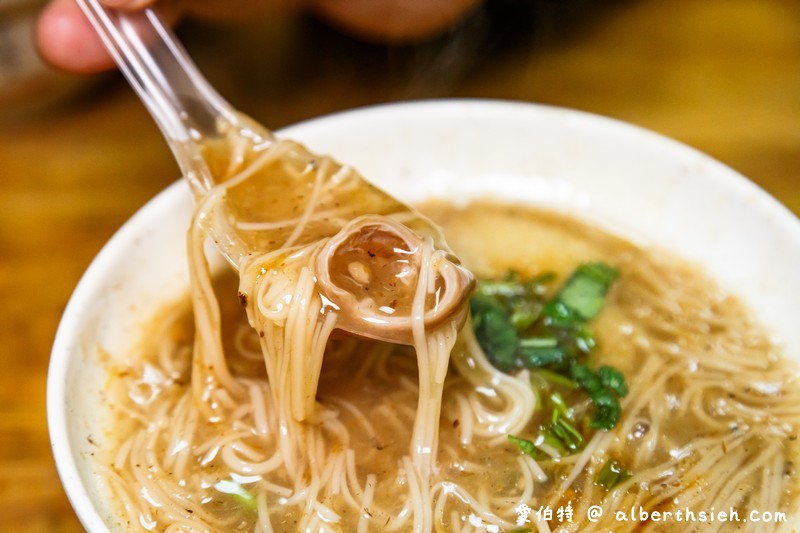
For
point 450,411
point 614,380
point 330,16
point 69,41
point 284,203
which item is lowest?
point 614,380

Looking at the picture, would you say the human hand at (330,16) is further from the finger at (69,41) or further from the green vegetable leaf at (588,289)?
the green vegetable leaf at (588,289)

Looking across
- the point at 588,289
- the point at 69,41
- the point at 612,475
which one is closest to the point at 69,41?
the point at 69,41

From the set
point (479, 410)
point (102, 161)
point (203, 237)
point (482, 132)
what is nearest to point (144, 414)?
point (203, 237)

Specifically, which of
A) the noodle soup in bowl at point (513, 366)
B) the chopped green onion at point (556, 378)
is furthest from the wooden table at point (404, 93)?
the chopped green onion at point (556, 378)

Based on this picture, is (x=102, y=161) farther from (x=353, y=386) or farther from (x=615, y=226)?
(x=615, y=226)

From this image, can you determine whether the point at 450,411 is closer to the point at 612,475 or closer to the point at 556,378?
the point at 556,378

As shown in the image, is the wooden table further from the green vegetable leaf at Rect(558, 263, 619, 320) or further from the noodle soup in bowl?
A: the green vegetable leaf at Rect(558, 263, 619, 320)

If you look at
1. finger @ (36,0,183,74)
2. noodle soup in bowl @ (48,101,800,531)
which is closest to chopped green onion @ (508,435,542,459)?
noodle soup in bowl @ (48,101,800,531)
